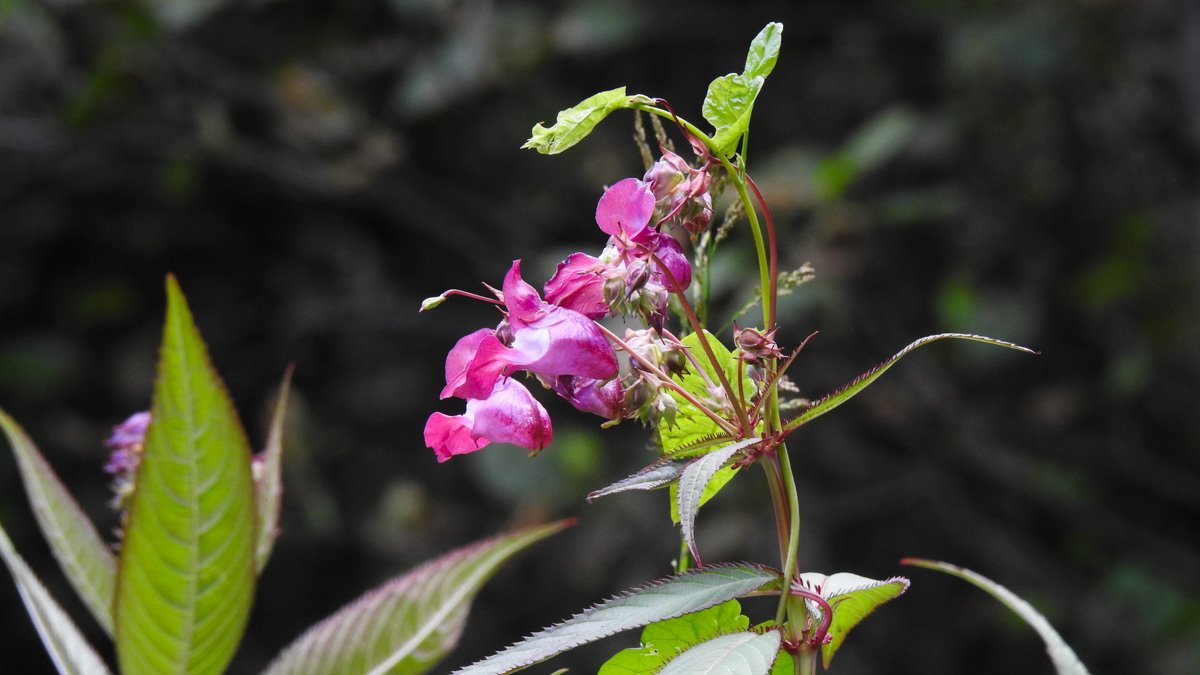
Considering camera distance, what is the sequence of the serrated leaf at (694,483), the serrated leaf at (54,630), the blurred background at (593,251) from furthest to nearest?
the blurred background at (593,251), the serrated leaf at (54,630), the serrated leaf at (694,483)

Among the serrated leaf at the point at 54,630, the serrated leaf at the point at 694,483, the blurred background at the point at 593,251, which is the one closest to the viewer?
the serrated leaf at the point at 694,483

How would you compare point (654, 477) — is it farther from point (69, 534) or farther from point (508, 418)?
point (69, 534)

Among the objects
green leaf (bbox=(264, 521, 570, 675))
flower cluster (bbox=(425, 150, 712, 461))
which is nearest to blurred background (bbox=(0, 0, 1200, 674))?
green leaf (bbox=(264, 521, 570, 675))

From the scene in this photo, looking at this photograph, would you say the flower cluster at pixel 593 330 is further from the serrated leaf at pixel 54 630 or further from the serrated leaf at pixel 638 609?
the serrated leaf at pixel 54 630

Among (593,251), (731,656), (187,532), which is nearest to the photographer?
(731,656)

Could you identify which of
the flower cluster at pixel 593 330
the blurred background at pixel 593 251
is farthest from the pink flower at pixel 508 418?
the blurred background at pixel 593 251

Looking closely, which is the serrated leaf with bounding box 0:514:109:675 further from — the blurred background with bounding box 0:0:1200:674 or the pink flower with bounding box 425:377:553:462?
the blurred background with bounding box 0:0:1200:674

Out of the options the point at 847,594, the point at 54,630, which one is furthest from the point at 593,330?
the point at 54,630
